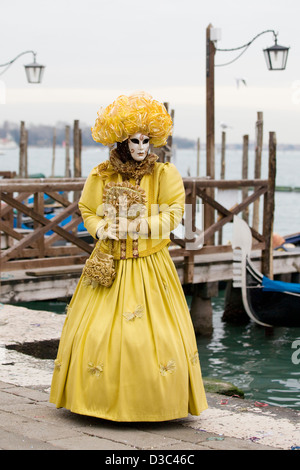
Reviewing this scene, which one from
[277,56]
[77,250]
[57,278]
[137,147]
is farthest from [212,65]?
[137,147]

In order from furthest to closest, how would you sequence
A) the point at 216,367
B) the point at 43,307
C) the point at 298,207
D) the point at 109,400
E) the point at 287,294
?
the point at 298,207 → the point at 43,307 → the point at 287,294 → the point at 216,367 → the point at 109,400

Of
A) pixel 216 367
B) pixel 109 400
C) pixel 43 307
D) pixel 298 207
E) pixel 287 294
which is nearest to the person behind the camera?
pixel 109 400

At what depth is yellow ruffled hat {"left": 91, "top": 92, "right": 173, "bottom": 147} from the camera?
13.3 ft

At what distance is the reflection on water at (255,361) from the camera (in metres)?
7.50

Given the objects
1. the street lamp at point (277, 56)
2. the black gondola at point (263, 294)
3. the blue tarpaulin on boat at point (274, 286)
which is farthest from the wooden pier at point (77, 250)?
the street lamp at point (277, 56)

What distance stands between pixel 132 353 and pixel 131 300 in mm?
249

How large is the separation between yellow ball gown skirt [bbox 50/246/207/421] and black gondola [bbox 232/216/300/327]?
18.9ft

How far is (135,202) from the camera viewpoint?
409 cm

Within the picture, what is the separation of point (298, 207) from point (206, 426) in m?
43.1

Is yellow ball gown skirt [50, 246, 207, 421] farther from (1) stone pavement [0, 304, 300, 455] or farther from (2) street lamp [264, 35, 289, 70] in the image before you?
(2) street lamp [264, 35, 289, 70]

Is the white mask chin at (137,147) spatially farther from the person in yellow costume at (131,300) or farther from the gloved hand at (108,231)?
the gloved hand at (108,231)
